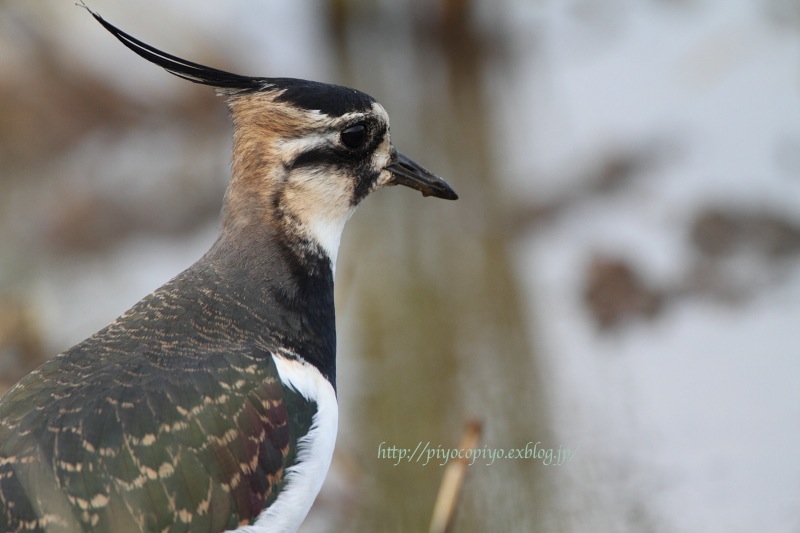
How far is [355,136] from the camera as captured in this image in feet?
12.6

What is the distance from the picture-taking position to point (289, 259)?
3.75 metres

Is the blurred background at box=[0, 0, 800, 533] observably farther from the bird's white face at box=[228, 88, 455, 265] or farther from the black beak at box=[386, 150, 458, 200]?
the bird's white face at box=[228, 88, 455, 265]

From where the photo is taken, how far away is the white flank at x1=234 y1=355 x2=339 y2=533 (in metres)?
3.38

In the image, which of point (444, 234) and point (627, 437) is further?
point (444, 234)

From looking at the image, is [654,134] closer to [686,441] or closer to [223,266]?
[686,441]

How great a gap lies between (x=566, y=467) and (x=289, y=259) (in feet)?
6.27

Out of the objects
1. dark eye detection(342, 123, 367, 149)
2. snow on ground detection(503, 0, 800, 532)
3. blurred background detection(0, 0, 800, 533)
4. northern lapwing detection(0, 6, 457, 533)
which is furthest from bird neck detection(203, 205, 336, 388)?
snow on ground detection(503, 0, 800, 532)

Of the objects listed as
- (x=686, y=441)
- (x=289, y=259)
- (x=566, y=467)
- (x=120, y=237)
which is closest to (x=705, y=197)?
(x=686, y=441)

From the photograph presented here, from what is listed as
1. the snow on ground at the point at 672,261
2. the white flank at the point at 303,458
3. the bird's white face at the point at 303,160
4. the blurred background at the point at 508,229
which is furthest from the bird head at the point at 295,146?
the snow on ground at the point at 672,261

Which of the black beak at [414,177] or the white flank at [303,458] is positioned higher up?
the black beak at [414,177]

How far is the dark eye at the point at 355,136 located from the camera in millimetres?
3818

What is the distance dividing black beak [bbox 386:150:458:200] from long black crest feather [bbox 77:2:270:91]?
0.50 metres

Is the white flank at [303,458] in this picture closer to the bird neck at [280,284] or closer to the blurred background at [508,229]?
the bird neck at [280,284]

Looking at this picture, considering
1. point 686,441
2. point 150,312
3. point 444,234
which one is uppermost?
point 150,312
